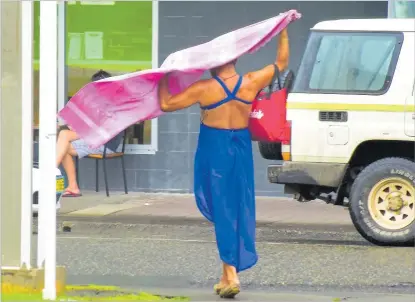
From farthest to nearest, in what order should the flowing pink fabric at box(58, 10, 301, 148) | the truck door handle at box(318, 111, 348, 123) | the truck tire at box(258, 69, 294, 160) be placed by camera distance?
1. the truck tire at box(258, 69, 294, 160)
2. the truck door handle at box(318, 111, 348, 123)
3. the flowing pink fabric at box(58, 10, 301, 148)

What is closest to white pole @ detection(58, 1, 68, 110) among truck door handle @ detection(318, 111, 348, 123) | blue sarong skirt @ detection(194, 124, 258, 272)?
truck door handle @ detection(318, 111, 348, 123)

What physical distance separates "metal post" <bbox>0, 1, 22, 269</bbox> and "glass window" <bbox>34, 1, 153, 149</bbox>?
9.18m

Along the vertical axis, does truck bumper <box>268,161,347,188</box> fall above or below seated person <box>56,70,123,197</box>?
above

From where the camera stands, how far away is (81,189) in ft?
56.6

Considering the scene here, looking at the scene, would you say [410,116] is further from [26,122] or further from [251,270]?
[26,122]

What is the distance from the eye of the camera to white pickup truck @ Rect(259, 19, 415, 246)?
38.3ft

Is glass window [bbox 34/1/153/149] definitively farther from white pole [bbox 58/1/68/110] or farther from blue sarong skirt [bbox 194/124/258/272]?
blue sarong skirt [bbox 194/124/258/272]

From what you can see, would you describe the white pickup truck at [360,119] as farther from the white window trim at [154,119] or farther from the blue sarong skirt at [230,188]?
the white window trim at [154,119]

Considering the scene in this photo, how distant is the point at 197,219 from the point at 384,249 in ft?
11.3

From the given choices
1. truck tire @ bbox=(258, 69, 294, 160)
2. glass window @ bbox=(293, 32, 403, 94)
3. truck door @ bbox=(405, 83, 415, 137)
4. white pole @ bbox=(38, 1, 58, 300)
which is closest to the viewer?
white pole @ bbox=(38, 1, 58, 300)

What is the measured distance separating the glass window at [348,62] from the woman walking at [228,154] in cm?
348

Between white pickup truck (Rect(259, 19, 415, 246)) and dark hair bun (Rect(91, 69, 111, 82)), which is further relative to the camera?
dark hair bun (Rect(91, 69, 111, 82))

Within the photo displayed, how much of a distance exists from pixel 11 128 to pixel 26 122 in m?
0.13

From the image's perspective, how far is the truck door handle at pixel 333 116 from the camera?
1173cm
